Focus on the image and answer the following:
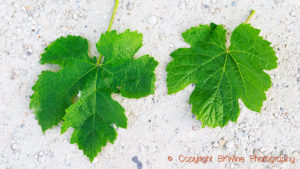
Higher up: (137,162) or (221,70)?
(221,70)

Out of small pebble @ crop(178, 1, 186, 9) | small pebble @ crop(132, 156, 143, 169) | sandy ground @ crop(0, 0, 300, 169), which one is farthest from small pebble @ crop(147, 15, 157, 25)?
small pebble @ crop(132, 156, 143, 169)

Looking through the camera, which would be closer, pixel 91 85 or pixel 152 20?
pixel 91 85

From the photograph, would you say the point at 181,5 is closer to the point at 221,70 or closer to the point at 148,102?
the point at 221,70

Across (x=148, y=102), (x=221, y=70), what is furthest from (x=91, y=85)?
(x=221, y=70)

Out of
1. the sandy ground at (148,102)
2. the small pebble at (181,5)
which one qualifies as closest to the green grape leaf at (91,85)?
the sandy ground at (148,102)

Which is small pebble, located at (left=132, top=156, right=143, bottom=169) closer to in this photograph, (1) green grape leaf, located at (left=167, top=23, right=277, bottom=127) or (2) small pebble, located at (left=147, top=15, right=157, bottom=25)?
(1) green grape leaf, located at (left=167, top=23, right=277, bottom=127)

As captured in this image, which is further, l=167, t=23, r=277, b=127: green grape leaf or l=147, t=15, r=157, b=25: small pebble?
l=147, t=15, r=157, b=25: small pebble

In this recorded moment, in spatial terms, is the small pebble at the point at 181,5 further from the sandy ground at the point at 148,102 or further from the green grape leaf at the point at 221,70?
the green grape leaf at the point at 221,70
